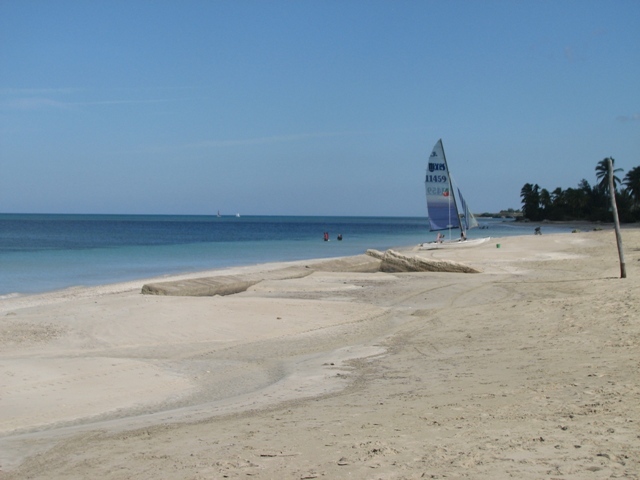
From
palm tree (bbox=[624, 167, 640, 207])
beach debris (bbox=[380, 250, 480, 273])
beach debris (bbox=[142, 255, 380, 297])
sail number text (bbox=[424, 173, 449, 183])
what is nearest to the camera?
beach debris (bbox=[142, 255, 380, 297])

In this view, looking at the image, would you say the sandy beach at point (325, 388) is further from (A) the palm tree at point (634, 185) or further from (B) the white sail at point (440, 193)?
(A) the palm tree at point (634, 185)

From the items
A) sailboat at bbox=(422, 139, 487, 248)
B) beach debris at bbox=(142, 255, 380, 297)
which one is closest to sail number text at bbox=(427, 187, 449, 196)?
sailboat at bbox=(422, 139, 487, 248)

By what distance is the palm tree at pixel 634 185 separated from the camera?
90.9 meters

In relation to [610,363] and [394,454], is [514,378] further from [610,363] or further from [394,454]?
[394,454]

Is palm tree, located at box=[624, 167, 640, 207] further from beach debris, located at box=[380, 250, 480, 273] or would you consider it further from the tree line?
beach debris, located at box=[380, 250, 480, 273]

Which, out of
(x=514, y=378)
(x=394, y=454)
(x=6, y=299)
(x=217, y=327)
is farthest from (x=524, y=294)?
(x=6, y=299)

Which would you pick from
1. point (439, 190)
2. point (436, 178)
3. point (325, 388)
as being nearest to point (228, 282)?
point (325, 388)

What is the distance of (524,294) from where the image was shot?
1691cm

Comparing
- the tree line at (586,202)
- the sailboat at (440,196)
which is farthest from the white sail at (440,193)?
the tree line at (586,202)

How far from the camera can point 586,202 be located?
10812 cm

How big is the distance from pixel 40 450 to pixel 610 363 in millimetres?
6524

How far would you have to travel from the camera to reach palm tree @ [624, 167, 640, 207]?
9088cm

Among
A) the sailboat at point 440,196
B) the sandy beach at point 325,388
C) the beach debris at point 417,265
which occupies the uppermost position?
the sailboat at point 440,196

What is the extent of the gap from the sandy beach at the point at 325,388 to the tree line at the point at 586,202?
256ft
